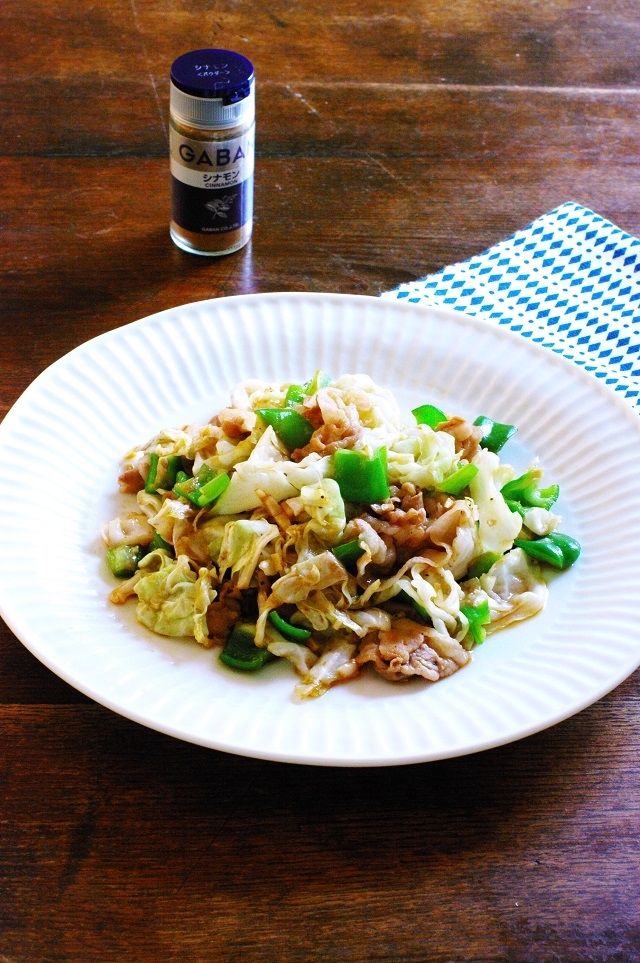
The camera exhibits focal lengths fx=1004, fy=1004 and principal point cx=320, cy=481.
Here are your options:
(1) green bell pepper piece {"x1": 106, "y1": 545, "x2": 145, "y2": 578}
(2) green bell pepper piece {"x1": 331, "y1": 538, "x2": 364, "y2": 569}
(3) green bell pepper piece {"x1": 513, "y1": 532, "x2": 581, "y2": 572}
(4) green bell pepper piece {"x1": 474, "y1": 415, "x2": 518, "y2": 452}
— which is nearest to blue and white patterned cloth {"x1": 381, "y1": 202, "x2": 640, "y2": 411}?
(4) green bell pepper piece {"x1": 474, "y1": 415, "x2": 518, "y2": 452}

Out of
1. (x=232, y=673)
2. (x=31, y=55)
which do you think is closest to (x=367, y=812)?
(x=232, y=673)

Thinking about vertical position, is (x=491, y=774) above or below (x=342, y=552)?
below

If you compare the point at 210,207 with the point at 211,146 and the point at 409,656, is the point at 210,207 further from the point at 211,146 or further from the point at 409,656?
the point at 409,656

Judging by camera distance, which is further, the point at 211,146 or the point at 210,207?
the point at 210,207

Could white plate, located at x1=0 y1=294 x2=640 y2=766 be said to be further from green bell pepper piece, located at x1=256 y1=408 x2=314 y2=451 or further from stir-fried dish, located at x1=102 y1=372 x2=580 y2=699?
green bell pepper piece, located at x1=256 y1=408 x2=314 y2=451

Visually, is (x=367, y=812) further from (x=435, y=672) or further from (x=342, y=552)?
(x=342, y=552)

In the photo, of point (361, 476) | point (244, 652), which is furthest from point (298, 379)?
point (244, 652)

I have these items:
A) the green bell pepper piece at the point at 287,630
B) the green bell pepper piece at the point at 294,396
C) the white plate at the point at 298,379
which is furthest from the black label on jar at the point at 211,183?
the green bell pepper piece at the point at 287,630

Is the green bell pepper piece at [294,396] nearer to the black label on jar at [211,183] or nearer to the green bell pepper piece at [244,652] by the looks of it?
the green bell pepper piece at [244,652]
